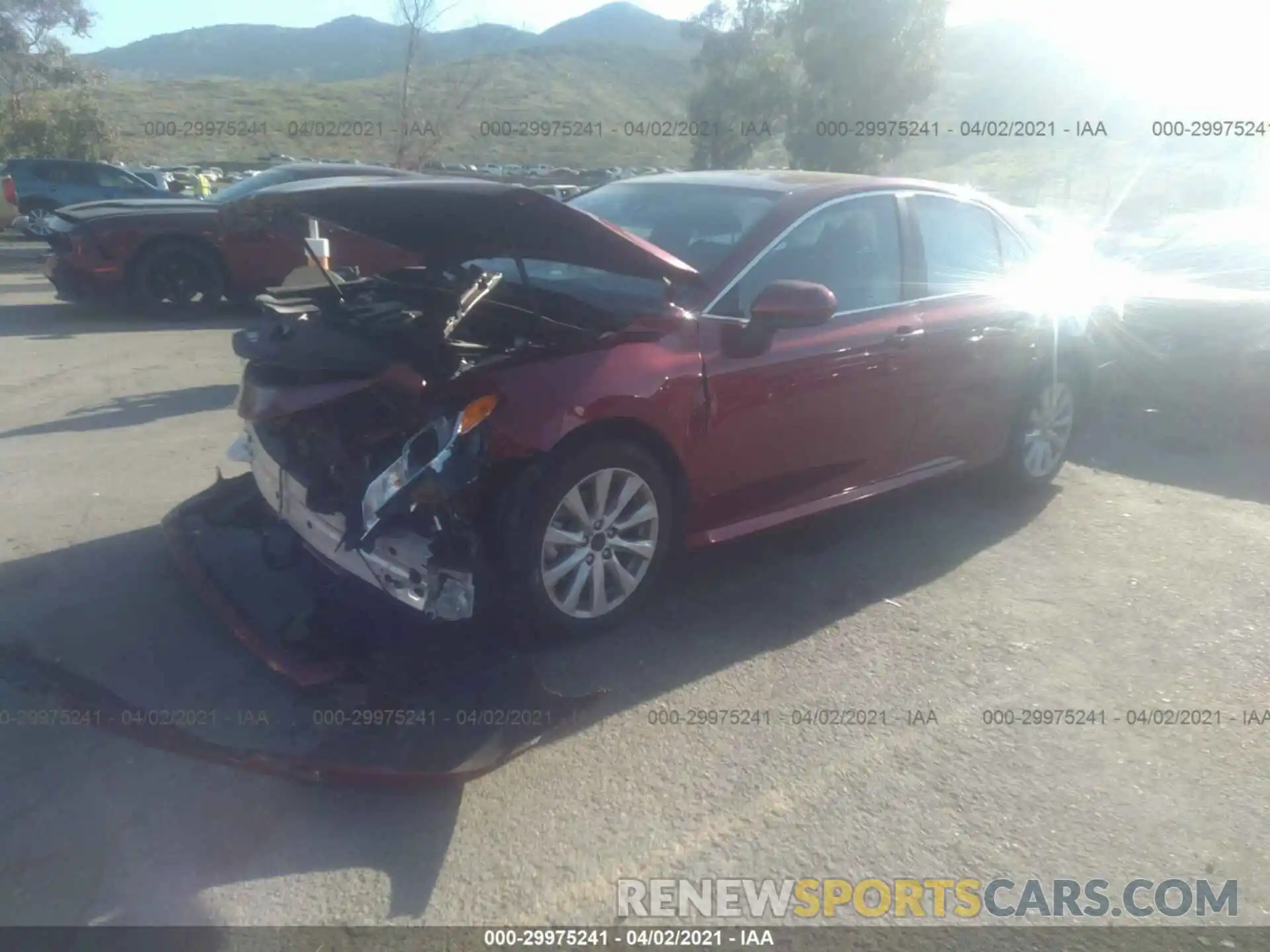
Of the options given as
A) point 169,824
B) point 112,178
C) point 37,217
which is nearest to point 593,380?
point 169,824

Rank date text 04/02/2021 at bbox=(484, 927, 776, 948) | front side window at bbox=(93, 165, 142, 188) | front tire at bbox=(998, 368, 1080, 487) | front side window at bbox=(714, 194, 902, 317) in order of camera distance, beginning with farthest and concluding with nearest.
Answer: front side window at bbox=(93, 165, 142, 188)
front tire at bbox=(998, 368, 1080, 487)
front side window at bbox=(714, 194, 902, 317)
date text 04/02/2021 at bbox=(484, 927, 776, 948)

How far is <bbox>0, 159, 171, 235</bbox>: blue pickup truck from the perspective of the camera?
778 inches

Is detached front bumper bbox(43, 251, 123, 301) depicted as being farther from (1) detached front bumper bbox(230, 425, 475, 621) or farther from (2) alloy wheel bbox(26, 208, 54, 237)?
(1) detached front bumper bbox(230, 425, 475, 621)

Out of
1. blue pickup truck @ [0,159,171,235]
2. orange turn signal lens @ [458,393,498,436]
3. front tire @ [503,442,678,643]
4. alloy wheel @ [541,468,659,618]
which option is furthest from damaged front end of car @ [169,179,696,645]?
blue pickup truck @ [0,159,171,235]

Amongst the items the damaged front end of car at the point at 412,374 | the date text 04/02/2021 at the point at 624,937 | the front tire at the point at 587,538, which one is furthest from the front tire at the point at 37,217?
the date text 04/02/2021 at the point at 624,937

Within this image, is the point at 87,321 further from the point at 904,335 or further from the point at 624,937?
the point at 624,937

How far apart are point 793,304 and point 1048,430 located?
2758mm

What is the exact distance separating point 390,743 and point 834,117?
29.9m

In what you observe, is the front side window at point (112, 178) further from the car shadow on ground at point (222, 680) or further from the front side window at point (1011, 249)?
the front side window at point (1011, 249)

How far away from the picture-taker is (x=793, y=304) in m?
4.31

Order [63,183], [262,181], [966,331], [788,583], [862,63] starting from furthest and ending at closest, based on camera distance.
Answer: [862,63] → [63,183] → [262,181] → [966,331] → [788,583]

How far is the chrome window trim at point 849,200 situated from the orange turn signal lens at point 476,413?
1.10 m

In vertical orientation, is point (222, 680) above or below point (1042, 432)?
below

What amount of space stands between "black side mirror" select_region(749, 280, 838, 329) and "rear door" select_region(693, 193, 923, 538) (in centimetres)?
16
